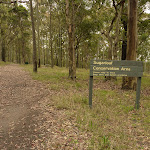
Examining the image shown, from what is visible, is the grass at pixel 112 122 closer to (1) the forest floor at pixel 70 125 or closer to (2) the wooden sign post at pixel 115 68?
(1) the forest floor at pixel 70 125

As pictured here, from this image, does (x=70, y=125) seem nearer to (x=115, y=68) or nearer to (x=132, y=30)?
(x=115, y=68)

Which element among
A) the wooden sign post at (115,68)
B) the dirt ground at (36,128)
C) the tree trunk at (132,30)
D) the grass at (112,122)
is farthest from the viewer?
the tree trunk at (132,30)

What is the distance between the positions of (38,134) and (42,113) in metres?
1.41

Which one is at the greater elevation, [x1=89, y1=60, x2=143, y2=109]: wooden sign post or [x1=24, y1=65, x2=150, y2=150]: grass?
[x1=89, y1=60, x2=143, y2=109]: wooden sign post

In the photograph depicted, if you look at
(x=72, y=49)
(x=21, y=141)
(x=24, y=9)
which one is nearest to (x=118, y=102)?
(x=21, y=141)

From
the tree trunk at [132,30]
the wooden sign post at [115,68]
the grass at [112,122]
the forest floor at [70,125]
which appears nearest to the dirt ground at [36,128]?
the forest floor at [70,125]

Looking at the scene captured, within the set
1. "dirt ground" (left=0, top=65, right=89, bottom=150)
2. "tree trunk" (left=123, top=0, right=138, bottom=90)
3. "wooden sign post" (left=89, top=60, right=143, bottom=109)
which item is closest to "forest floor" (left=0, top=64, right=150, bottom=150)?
"dirt ground" (left=0, top=65, right=89, bottom=150)

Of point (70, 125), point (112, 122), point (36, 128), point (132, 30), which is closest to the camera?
point (36, 128)

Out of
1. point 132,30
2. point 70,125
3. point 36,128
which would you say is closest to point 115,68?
A: point 70,125

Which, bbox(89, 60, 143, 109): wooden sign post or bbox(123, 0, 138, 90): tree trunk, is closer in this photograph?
bbox(89, 60, 143, 109): wooden sign post

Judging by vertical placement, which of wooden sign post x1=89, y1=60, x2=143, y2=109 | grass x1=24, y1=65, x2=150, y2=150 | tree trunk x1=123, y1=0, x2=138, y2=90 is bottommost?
grass x1=24, y1=65, x2=150, y2=150

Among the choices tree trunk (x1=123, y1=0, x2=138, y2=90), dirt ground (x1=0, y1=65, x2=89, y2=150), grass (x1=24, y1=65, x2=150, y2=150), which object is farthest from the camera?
tree trunk (x1=123, y1=0, x2=138, y2=90)

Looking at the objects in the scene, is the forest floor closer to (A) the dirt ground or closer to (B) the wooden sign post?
(A) the dirt ground

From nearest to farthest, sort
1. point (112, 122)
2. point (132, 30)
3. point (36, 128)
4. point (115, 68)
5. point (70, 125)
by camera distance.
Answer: point (36, 128), point (70, 125), point (112, 122), point (115, 68), point (132, 30)
